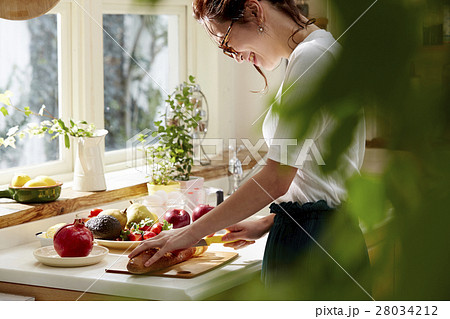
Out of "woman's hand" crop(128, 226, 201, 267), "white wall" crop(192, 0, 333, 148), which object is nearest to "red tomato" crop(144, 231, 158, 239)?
"woman's hand" crop(128, 226, 201, 267)

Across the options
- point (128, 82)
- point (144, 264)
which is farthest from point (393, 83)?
point (128, 82)

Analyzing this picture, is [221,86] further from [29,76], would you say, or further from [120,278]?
[120,278]

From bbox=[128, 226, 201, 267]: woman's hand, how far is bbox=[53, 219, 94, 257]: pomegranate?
14 centimetres

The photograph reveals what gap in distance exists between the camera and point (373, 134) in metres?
0.14

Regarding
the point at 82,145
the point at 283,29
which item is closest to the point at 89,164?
the point at 82,145

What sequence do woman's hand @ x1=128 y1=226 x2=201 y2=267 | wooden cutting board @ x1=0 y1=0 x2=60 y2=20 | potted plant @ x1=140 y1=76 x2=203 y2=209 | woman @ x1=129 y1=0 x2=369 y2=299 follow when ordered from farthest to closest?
potted plant @ x1=140 y1=76 x2=203 y2=209 < wooden cutting board @ x1=0 y1=0 x2=60 y2=20 < woman's hand @ x1=128 y1=226 x2=201 y2=267 < woman @ x1=129 y1=0 x2=369 y2=299

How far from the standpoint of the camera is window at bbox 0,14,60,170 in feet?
5.36

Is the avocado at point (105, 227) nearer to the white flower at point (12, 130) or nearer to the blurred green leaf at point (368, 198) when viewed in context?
the white flower at point (12, 130)

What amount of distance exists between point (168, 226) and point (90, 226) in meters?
0.17

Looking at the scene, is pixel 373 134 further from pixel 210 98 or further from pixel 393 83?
pixel 210 98

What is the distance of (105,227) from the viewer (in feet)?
4.38

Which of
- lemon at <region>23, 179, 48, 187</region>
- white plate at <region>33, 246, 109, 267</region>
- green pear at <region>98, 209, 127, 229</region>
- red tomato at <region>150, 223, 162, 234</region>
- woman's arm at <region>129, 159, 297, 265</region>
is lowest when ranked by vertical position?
white plate at <region>33, 246, 109, 267</region>

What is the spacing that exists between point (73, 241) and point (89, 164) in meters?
0.46

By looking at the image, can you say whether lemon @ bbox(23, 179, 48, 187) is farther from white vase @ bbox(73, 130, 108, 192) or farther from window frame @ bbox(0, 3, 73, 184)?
window frame @ bbox(0, 3, 73, 184)
